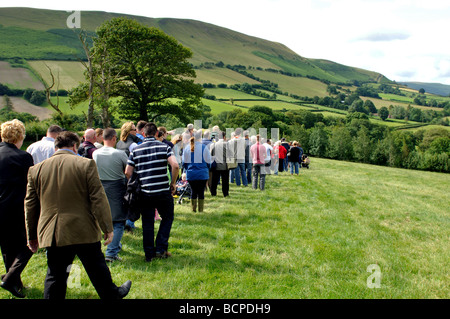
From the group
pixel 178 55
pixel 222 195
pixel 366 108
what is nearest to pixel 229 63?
pixel 366 108

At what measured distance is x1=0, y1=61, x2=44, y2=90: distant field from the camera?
197 ft

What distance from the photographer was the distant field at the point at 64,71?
198 feet

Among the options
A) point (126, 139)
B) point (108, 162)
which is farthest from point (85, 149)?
point (108, 162)

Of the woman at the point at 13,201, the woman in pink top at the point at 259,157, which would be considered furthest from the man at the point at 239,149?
the woman at the point at 13,201

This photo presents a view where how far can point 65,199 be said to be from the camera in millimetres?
3633

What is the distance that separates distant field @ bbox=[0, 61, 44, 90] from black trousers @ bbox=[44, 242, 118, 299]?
225 feet

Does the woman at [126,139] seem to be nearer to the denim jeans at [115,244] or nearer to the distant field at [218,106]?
the denim jeans at [115,244]

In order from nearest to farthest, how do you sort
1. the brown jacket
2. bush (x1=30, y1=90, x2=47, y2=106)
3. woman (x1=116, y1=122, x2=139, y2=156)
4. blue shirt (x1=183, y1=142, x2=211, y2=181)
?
1. the brown jacket
2. woman (x1=116, y1=122, x2=139, y2=156)
3. blue shirt (x1=183, y1=142, x2=211, y2=181)
4. bush (x1=30, y1=90, x2=47, y2=106)

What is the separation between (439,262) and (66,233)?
7084 millimetres

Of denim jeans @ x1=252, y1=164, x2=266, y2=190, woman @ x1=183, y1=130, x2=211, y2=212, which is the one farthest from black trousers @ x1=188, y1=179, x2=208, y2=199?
denim jeans @ x1=252, y1=164, x2=266, y2=190

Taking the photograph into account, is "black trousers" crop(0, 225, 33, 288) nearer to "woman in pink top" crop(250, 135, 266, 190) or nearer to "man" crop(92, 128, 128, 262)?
"man" crop(92, 128, 128, 262)

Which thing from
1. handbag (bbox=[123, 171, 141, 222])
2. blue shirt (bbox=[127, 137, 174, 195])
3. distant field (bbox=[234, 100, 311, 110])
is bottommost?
handbag (bbox=[123, 171, 141, 222])

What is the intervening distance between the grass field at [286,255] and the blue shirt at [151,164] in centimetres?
146

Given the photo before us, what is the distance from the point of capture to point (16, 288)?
14.6 feet
